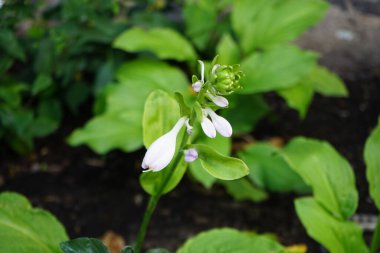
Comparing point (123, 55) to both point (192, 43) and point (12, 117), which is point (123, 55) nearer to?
point (192, 43)

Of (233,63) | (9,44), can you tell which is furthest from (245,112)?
(9,44)

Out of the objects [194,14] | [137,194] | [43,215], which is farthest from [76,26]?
[43,215]

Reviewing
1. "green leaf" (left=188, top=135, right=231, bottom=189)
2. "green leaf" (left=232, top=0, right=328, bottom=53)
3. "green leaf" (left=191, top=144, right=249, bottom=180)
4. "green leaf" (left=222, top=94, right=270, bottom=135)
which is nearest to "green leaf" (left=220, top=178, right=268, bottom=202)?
"green leaf" (left=188, top=135, right=231, bottom=189)

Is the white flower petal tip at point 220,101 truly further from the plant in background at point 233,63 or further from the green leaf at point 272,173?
the green leaf at point 272,173

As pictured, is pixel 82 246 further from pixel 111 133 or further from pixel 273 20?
pixel 273 20

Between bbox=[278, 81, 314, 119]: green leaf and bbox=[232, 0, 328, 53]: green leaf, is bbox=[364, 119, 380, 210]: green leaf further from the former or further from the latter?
bbox=[232, 0, 328, 53]: green leaf

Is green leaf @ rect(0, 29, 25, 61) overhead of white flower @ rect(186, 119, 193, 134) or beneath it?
beneath
